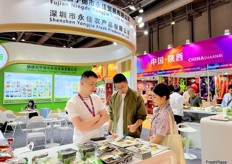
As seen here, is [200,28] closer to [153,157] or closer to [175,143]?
[175,143]

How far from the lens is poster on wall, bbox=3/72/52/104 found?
7.43m

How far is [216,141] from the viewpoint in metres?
2.37

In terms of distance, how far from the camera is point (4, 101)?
7.32m

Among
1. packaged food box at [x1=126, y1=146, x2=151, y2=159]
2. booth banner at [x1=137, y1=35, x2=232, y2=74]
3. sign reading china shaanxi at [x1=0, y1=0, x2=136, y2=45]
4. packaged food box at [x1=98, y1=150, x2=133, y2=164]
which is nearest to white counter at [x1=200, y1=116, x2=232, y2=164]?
packaged food box at [x1=126, y1=146, x2=151, y2=159]

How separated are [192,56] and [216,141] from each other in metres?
4.57

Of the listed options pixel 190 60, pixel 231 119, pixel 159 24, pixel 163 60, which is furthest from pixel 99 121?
pixel 159 24

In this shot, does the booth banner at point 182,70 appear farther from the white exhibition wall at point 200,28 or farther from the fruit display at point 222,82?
the white exhibition wall at point 200,28

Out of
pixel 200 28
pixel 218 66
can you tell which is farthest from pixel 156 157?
pixel 200 28

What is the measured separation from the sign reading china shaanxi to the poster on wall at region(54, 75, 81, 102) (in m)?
5.85

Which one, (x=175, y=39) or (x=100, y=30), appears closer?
(x=100, y=30)

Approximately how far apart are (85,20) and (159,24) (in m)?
7.01

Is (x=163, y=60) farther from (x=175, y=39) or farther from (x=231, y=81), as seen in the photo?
(x=231, y=81)

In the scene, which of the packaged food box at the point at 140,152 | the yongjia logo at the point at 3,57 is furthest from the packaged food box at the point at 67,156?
the yongjia logo at the point at 3,57

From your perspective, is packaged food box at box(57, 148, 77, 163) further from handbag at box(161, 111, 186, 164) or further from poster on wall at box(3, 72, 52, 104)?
poster on wall at box(3, 72, 52, 104)
